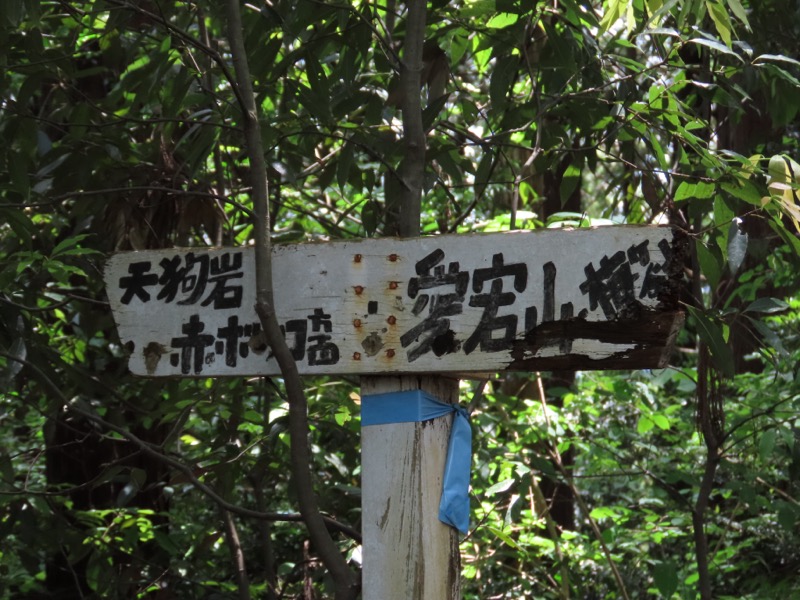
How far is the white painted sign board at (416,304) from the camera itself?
145 centimetres

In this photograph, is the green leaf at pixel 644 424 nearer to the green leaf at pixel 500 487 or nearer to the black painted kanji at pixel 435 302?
the green leaf at pixel 500 487

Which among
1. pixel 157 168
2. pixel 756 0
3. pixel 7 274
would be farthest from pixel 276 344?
pixel 756 0

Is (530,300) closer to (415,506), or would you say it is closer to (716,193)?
(415,506)

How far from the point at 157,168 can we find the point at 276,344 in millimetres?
1302

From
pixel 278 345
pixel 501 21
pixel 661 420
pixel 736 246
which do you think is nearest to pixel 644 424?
pixel 661 420

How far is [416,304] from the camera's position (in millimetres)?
1559

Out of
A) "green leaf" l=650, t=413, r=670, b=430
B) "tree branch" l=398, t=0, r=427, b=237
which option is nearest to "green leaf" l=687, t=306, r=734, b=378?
"tree branch" l=398, t=0, r=427, b=237

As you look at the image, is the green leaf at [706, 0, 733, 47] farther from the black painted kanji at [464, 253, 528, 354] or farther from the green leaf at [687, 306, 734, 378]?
the black painted kanji at [464, 253, 528, 354]

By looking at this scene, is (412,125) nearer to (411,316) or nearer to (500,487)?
(411,316)

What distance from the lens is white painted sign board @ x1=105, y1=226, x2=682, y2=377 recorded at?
1454mm

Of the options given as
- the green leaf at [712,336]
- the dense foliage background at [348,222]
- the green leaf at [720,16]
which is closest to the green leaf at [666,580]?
the dense foliage background at [348,222]

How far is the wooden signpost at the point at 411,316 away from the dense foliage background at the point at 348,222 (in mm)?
180

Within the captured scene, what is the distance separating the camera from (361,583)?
1.63 metres

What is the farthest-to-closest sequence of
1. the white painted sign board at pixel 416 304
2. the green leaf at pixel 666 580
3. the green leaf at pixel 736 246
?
the green leaf at pixel 666 580
the green leaf at pixel 736 246
the white painted sign board at pixel 416 304
